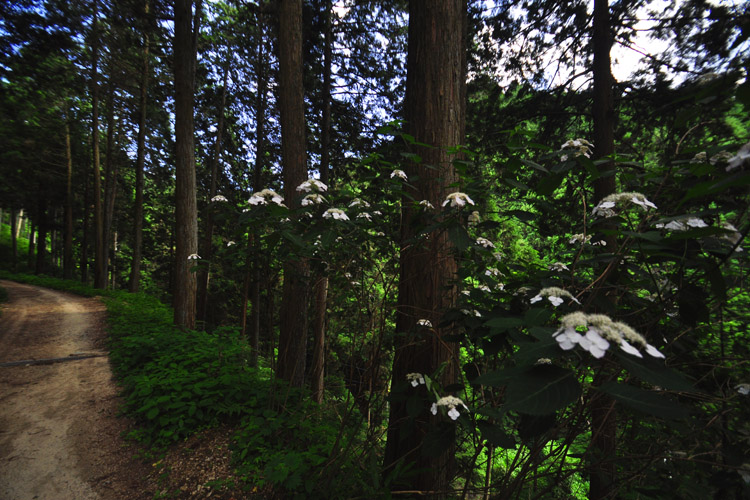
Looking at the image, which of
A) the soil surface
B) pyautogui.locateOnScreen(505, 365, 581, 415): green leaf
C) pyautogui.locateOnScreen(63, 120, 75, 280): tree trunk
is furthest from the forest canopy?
pyautogui.locateOnScreen(63, 120, 75, 280): tree trunk

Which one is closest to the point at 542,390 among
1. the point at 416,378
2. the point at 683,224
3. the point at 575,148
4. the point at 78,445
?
the point at 683,224

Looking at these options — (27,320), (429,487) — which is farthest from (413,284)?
(27,320)

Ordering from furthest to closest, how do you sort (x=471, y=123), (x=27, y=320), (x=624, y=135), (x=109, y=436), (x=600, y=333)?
(x=27, y=320)
(x=471, y=123)
(x=624, y=135)
(x=109, y=436)
(x=600, y=333)

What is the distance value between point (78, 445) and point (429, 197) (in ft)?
14.6

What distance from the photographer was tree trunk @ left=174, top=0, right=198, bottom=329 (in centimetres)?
595

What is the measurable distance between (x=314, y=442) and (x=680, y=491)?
2.51m

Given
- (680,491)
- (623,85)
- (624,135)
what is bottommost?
(680,491)

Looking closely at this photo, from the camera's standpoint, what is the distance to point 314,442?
8.92 feet

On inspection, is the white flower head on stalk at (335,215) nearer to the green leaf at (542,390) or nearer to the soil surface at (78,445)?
the green leaf at (542,390)

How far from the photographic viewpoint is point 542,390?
65 cm

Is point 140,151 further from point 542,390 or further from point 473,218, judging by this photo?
point 542,390

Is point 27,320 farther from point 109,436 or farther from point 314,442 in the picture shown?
point 314,442

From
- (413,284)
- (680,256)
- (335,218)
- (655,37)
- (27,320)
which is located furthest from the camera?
(27,320)

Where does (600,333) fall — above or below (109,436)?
above
